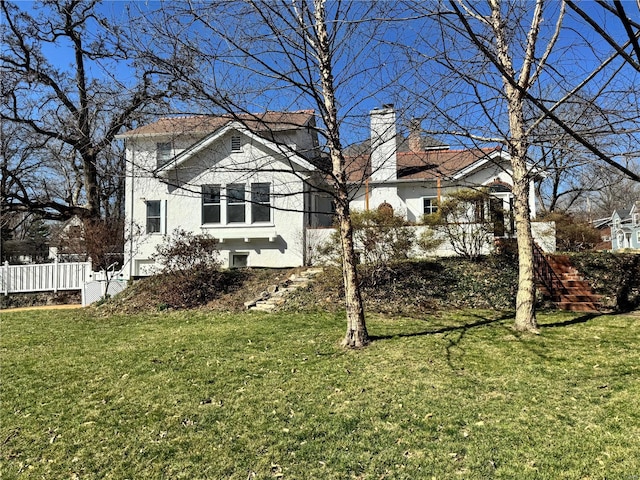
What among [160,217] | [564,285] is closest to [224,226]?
[160,217]

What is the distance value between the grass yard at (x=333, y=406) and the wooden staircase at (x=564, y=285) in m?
1.59

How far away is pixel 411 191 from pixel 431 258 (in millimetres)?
5403

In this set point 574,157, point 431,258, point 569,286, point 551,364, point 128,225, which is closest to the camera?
point 574,157

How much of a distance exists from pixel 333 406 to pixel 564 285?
26.8 ft

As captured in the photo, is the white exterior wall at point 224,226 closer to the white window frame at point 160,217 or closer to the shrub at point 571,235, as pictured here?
the white window frame at point 160,217

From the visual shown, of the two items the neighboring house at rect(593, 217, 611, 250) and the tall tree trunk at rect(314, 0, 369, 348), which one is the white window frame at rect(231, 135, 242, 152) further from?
the neighboring house at rect(593, 217, 611, 250)

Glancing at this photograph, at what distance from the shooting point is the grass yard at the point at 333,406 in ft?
10.9

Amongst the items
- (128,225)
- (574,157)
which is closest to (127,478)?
(574,157)

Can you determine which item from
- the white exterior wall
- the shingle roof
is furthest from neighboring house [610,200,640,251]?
the shingle roof

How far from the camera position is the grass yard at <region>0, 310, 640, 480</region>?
10.9 ft

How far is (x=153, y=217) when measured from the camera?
53.4 ft

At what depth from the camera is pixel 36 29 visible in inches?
667

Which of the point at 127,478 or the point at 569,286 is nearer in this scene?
the point at 127,478

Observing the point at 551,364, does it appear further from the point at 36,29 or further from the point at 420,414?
the point at 36,29
